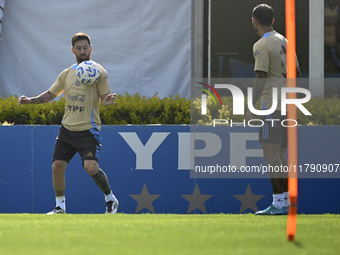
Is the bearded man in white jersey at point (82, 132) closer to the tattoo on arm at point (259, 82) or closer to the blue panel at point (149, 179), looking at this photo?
the blue panel at point (149, 179)

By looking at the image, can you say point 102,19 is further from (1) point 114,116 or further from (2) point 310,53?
(2) point 310,53

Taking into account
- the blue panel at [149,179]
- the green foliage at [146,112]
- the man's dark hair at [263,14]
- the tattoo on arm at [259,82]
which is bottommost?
the blue panel at [149,179]

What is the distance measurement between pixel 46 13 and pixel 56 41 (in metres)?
0.53

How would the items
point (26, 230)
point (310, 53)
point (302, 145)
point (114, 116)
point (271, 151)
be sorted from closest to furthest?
point (26, 230)
point (271, 151)
point (302, 145)
point (114, 116)
point (310, 53)

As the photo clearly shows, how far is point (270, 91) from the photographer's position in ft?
18.0

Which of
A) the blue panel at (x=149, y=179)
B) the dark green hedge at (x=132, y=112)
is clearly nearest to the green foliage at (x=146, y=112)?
the dark green hedge at (x=132, y=112)

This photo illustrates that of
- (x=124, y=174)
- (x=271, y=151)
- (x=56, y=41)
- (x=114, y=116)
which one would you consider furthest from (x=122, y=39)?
(x=271, y=151)

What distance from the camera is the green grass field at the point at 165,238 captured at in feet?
9.47

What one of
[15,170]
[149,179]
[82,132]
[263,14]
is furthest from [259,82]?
[15,170]

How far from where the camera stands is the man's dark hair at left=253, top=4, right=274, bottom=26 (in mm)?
5586

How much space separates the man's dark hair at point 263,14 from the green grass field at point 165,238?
2.28m

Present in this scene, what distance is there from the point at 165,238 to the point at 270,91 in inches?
103

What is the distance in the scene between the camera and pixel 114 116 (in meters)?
7.36

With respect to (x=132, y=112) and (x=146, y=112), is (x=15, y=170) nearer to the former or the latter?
(x=132, y=112)
